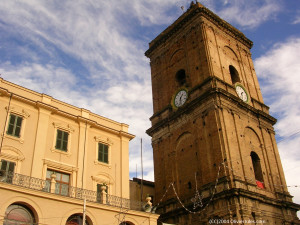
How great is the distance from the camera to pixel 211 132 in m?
27.2

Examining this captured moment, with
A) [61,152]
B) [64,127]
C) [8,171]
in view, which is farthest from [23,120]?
[8,171]

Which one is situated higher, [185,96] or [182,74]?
[182,74]

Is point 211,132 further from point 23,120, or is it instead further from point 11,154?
point 11,154

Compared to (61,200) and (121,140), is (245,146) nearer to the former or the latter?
(121,140)

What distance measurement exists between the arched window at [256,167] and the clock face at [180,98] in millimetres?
7248

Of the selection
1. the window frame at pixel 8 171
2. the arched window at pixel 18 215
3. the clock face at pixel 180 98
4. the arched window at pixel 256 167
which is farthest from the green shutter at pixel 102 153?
the arched window at pixel 256 167

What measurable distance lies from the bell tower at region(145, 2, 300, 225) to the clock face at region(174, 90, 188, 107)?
0.31 ft

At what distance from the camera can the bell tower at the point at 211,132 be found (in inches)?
992

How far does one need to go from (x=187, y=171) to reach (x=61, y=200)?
13.4 metres

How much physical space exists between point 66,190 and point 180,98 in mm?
15238

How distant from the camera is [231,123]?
27.8 metres

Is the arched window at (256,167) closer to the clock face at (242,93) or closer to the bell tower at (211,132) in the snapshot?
the bell tower at (211,132)

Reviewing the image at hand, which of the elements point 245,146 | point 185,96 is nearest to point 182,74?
point 185,96

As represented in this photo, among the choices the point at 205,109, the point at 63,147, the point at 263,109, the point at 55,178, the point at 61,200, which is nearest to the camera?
the point at 61,200
